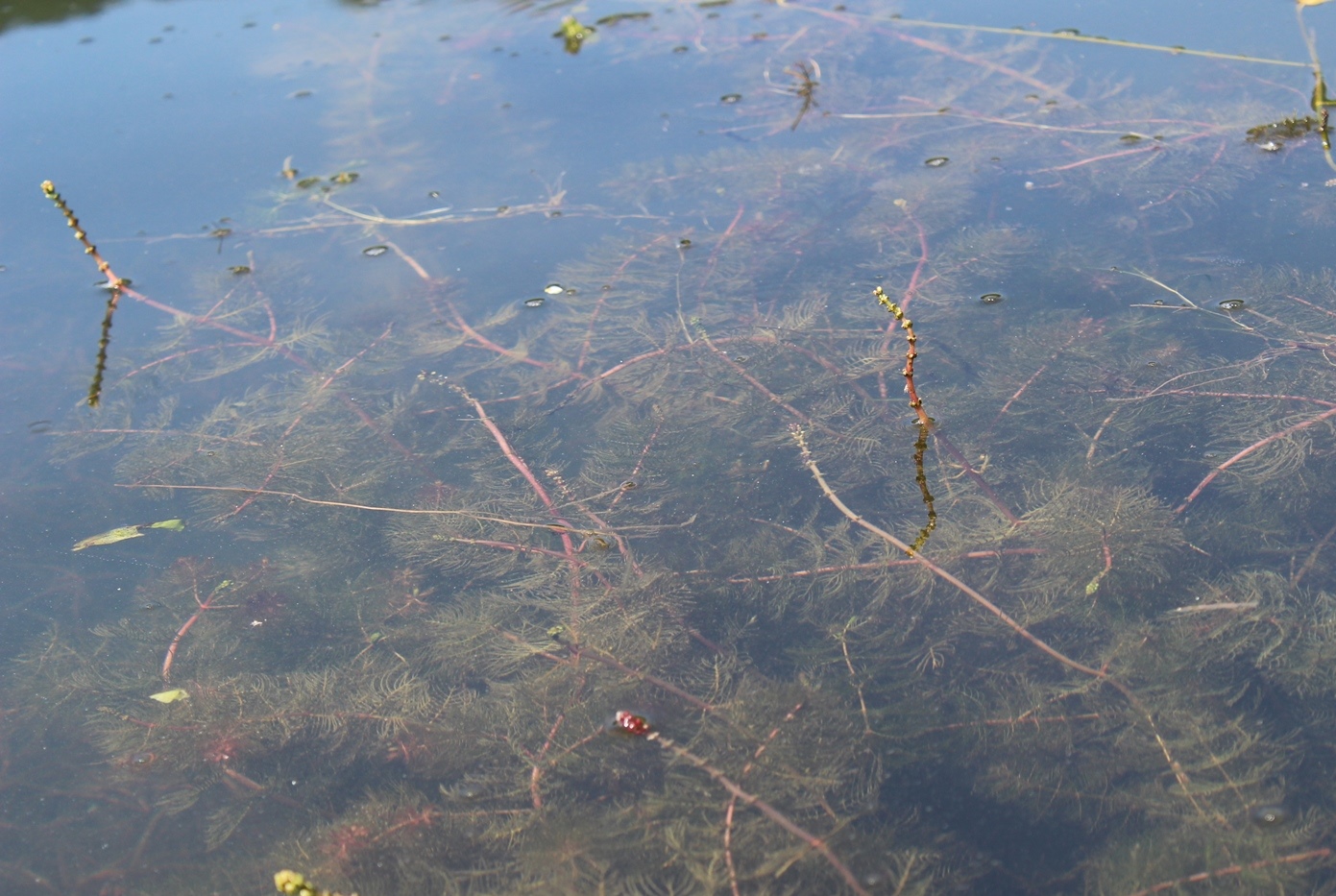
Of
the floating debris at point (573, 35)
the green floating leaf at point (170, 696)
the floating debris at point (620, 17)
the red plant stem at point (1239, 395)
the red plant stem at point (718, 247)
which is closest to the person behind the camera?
the green floating leaf at point (170, 696)

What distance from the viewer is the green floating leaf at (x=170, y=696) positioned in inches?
103

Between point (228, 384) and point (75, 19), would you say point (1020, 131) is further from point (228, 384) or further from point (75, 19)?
point (75, 19)

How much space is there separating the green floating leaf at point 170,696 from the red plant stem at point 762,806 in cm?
132

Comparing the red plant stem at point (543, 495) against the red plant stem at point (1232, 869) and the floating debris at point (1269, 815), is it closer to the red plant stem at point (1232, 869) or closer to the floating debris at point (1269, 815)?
the red plant stem at point (1232, 869)

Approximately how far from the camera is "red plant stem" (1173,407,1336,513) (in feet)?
8.88

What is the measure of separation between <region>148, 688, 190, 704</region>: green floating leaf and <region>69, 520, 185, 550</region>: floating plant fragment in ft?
2.03

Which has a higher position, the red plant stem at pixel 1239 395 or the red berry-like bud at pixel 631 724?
the red plant stem at pixel 1239 395

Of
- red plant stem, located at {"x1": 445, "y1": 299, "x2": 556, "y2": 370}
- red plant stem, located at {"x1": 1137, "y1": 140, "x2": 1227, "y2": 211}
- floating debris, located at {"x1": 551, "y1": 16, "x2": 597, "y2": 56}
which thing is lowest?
red plant stem, located at {"x1": 445, "y1": 299, "x2": 556, "y2": 370}

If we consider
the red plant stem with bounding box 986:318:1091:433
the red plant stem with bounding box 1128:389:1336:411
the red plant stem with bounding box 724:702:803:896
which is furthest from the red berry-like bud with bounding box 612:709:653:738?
the red plant stem with bounding box 1128:389:1336:411

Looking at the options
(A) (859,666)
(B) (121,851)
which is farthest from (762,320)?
(B) (121,851)

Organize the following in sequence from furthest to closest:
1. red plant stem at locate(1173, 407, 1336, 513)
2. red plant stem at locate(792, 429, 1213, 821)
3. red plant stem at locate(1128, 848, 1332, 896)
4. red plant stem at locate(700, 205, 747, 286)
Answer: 1. red plant stem at locate(700, 205, 747, 286)
2. red plant stem at locate(1173, 407, 1336, 513)
3. red plant stem at locate(792, 429, 1213, 821)
4. red plant stem at locate(1128, 848, 1332, 896)

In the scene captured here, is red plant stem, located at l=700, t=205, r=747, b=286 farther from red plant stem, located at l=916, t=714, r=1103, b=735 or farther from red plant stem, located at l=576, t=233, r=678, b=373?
red plant stem, located at l=916, t=714, r=1103, b=735

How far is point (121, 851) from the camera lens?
2.31 metres

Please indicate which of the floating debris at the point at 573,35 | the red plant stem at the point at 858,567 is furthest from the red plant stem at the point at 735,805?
the floating debris at the point at 573,35
